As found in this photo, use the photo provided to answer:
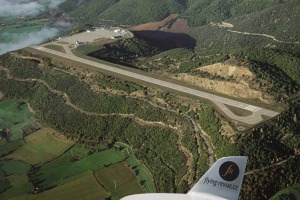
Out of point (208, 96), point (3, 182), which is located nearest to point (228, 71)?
point (208, 96)

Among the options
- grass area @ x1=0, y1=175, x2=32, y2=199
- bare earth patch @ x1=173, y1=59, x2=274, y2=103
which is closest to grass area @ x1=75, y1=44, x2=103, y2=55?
bare earth patch @ x1=173, y1=59, x2=274, y2=103

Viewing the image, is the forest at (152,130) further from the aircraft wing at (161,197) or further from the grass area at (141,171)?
the aircraft wing at (161,197)

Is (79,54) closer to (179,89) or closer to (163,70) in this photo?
(163,70)

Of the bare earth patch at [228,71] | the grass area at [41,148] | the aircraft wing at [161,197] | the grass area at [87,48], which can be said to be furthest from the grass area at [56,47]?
the aircraft wing at [161,197]

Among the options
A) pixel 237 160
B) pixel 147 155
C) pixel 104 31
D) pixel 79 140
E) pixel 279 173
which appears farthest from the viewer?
pixel 104 31

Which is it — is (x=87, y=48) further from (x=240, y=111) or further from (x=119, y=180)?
(x=240, y=111)

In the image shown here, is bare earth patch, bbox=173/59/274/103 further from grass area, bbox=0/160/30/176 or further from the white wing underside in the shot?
the white wing underside

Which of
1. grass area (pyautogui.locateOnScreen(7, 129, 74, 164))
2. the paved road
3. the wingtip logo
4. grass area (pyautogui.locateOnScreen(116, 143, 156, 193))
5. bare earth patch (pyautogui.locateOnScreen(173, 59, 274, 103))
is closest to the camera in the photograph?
the wingtip logo

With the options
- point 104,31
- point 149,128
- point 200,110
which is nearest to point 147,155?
point 149,128
